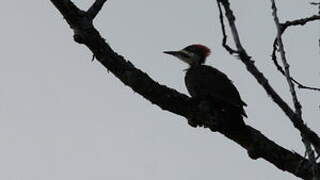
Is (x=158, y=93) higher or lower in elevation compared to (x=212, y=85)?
lower

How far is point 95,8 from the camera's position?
5.23 m

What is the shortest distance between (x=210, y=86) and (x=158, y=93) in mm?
1685

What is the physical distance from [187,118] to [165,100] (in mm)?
235

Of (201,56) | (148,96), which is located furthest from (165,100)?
(201,56)

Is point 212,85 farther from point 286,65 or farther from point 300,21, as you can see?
point 286,65

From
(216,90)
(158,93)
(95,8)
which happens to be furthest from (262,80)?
(216,90)

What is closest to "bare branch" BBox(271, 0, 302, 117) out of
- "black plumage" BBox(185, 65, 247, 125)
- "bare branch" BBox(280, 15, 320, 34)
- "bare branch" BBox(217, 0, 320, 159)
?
"bare branch" BBox(217, 0, 320, 159)

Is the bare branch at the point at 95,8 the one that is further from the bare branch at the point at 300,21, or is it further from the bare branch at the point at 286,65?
the bare branch at the point at 286,65

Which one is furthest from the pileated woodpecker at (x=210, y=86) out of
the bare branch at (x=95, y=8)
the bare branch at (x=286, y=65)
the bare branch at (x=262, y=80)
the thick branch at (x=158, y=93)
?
the bare branch at (x=262, y=80)

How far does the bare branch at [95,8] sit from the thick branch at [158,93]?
0.08 metres

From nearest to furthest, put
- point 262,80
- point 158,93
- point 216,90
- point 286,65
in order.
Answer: point 262,80 < point 286,65 < point 158,93 < point 216,90

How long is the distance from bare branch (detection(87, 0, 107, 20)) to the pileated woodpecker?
3.63 ft

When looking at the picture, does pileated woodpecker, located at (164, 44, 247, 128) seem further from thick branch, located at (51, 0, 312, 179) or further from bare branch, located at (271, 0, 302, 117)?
bare branch, located at (271, 0, 302, 117)

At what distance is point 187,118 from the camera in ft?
17.2
